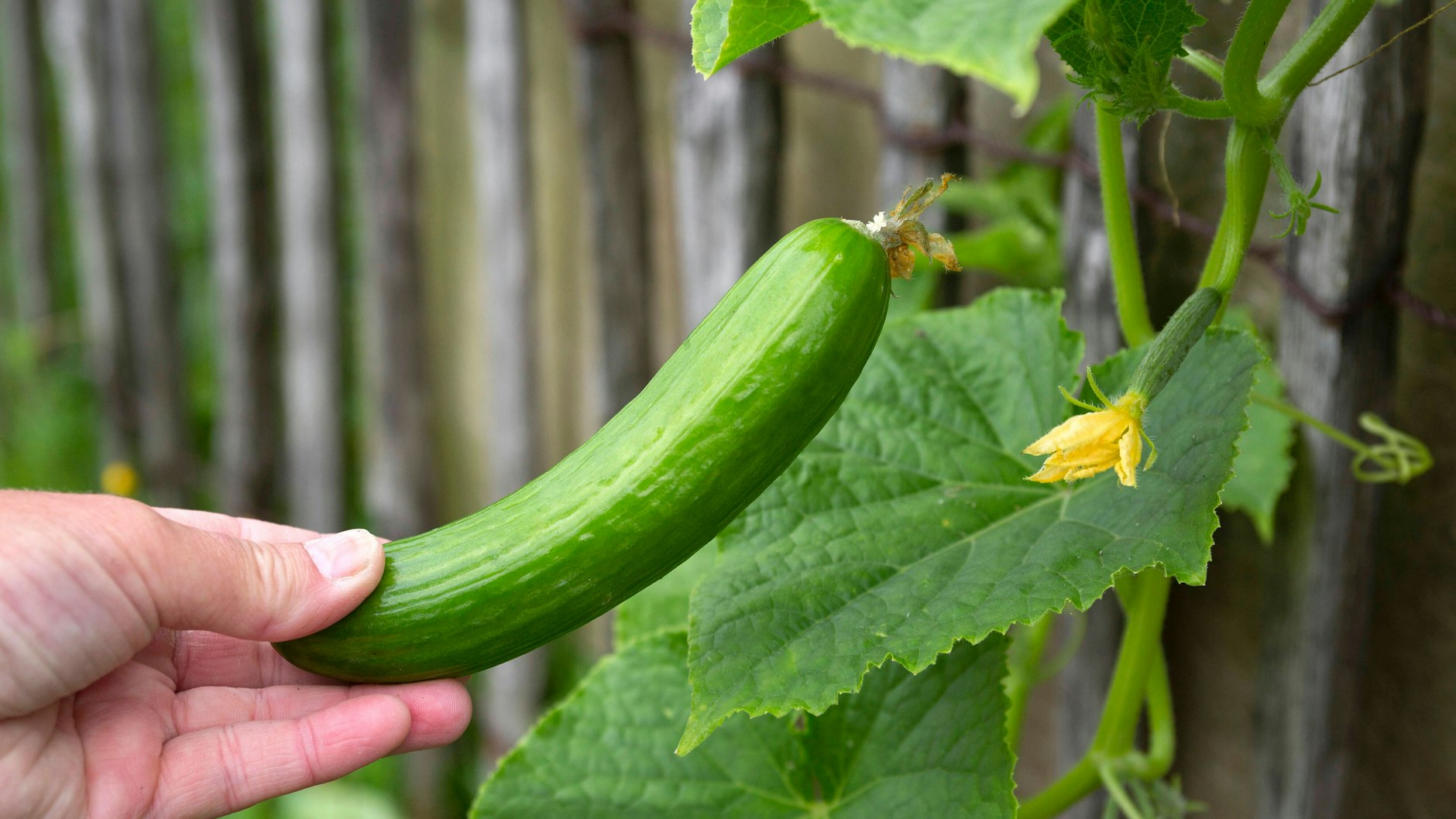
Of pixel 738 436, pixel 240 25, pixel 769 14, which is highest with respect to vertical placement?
pixel 240 25

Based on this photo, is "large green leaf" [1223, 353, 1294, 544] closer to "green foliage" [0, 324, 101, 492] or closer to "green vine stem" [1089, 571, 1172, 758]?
"green vine stem" [1089, 571, 1172, 758]

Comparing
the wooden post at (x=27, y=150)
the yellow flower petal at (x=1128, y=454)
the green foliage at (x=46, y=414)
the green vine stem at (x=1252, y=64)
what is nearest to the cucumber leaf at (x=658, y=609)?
the yellow flower petal at (x=1128, y=454)

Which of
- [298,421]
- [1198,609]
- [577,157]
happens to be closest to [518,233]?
[577,157]

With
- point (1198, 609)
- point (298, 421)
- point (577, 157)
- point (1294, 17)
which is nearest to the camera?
point (1294, 17)

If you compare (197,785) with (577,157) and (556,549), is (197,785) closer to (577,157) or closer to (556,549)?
(556,549)

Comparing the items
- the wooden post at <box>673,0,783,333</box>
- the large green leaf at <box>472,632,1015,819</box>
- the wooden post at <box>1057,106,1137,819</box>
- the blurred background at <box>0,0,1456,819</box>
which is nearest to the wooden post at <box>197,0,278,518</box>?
the blurred background at <box>0,0,1456,819</box>

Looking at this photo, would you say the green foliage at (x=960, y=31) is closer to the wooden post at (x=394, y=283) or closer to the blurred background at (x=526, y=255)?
the blurred background at (x=526, y=255)

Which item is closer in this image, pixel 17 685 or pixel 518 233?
pixel 17 685
